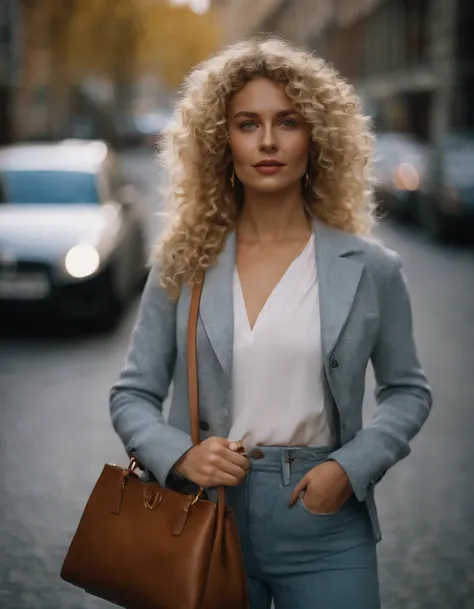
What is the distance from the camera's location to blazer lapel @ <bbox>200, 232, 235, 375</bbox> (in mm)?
2471

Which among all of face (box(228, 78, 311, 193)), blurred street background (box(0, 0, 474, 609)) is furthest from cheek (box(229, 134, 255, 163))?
blurred street background (box(0, 0, 474, 609))

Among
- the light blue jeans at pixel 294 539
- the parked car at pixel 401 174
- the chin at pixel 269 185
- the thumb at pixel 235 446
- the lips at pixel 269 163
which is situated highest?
the lips at pixel 269 163

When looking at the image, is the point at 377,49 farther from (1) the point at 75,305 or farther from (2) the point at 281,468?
(2) the point at 281,468

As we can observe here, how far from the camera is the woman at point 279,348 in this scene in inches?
97.0

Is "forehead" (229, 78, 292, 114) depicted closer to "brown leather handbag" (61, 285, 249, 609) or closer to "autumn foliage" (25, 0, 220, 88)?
"brown leather handbag" (61, 285, 249, 609)

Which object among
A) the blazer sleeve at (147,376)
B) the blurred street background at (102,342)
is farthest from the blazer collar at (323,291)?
the blurred street background at (102,342)

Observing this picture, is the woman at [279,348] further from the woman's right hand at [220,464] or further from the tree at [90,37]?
the tree at [90,37]

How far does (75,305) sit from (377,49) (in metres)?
42.7

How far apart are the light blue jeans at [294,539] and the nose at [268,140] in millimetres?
636

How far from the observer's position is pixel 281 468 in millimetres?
2469

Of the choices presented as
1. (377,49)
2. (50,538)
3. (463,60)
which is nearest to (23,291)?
(50,538)

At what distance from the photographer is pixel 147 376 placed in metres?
2.59

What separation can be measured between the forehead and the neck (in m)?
0.20

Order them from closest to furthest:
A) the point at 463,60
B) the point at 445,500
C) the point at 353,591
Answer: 1. the point at 353,591
2. the point at 445,500
3. the point at 463,60
